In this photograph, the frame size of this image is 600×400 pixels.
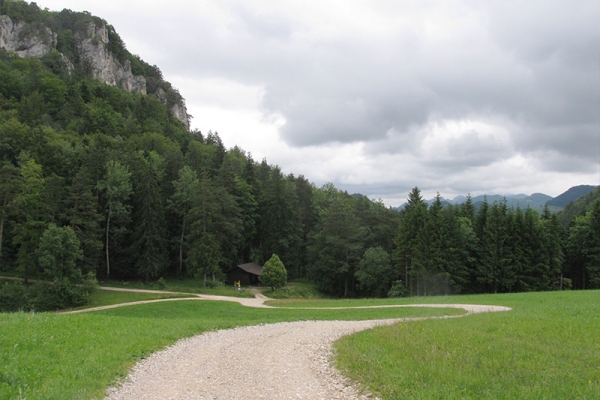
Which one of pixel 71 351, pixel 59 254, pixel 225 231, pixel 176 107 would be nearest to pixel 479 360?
pixel 71 351

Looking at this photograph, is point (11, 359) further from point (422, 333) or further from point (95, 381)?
point (422, 333)

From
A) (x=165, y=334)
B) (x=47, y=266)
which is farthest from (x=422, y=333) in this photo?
(x=47, y=266)

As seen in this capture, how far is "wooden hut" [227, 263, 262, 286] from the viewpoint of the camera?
55.2 meters

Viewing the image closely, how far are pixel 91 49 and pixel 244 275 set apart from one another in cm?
10796

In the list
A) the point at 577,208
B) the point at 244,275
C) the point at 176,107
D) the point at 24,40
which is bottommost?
the point at 244,275

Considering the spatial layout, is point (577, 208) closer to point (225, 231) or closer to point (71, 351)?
point (225, 231)

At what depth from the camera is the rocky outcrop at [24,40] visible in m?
111

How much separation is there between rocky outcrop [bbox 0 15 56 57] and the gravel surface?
131081 millimetres

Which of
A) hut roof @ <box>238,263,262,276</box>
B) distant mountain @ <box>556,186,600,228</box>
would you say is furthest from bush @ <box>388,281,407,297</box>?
distant mountain @ <box>556,186,600,228</box>

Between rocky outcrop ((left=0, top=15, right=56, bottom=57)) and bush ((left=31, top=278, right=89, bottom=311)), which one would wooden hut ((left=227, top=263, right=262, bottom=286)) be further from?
rocky outcrop ((left=0, top=15, right=56, bottom=57))

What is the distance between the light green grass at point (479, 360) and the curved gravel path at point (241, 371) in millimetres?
751

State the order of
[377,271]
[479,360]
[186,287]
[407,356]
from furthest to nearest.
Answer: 1. [377,271]
2. [186,287]
3. [407,356]
4. [479,360]

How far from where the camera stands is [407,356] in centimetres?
997

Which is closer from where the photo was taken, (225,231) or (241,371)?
(241,371)
